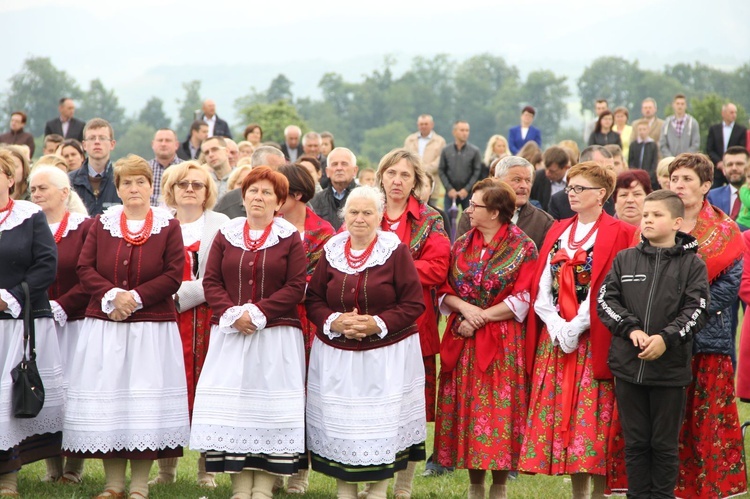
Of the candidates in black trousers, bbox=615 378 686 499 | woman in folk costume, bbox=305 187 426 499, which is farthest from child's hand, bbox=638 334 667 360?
woman in folk costume, bbox=305 187 426 499

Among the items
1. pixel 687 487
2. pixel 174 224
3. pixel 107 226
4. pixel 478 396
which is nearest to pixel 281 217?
pixel 174 224

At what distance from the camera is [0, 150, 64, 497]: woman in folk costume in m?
6.45

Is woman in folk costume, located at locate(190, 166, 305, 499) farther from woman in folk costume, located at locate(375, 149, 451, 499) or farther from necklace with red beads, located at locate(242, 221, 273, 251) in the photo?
woman in folk costume, located at locate(375, 149, 451, 499)

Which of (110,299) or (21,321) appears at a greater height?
(110,299)

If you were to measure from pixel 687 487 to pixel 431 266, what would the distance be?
87.4 inches

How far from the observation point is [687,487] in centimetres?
628

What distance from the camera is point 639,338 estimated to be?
18.6ft

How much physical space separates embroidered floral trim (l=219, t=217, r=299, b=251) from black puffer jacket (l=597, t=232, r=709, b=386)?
209 cm


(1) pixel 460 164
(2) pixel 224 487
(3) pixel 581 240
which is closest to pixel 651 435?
(3) pixel 581 240

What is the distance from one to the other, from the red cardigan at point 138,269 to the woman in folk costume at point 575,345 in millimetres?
2453

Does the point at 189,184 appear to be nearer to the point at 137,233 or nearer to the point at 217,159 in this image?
the point at 137,233

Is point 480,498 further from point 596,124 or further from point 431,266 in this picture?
point 596,124

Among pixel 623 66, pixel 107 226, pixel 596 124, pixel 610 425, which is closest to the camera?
pixel 610 425

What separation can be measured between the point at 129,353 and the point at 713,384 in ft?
12.5
